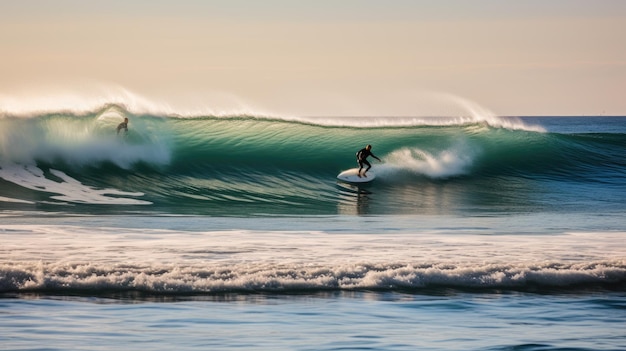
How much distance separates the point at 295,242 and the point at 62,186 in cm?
914

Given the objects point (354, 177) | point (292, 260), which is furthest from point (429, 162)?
point (292, 260)

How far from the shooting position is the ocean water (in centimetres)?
709

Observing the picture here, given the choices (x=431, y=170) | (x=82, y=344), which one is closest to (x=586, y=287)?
(x=82, y=344)

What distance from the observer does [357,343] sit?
6590mm

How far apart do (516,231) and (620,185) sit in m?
10.5

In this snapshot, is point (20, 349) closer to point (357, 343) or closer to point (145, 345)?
point (145, 345)

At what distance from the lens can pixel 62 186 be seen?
19047 millimetres

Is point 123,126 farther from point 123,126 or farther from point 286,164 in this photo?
point 286,164

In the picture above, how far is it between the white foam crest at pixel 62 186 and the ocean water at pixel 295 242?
0.08 m

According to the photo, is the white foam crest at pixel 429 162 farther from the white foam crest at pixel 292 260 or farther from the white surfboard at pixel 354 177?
the white foam crest at pixel 292 260

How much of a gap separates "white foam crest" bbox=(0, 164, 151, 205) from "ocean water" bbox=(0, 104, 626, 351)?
3.2 inches

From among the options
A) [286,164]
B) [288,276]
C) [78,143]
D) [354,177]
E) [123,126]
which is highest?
[123,126]

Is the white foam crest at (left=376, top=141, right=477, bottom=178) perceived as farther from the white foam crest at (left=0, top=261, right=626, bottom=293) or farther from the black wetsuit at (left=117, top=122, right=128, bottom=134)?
the white foam crest at (left=0, top=261, right=626, bottom=293)

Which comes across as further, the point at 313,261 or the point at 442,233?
the point at 442,233
